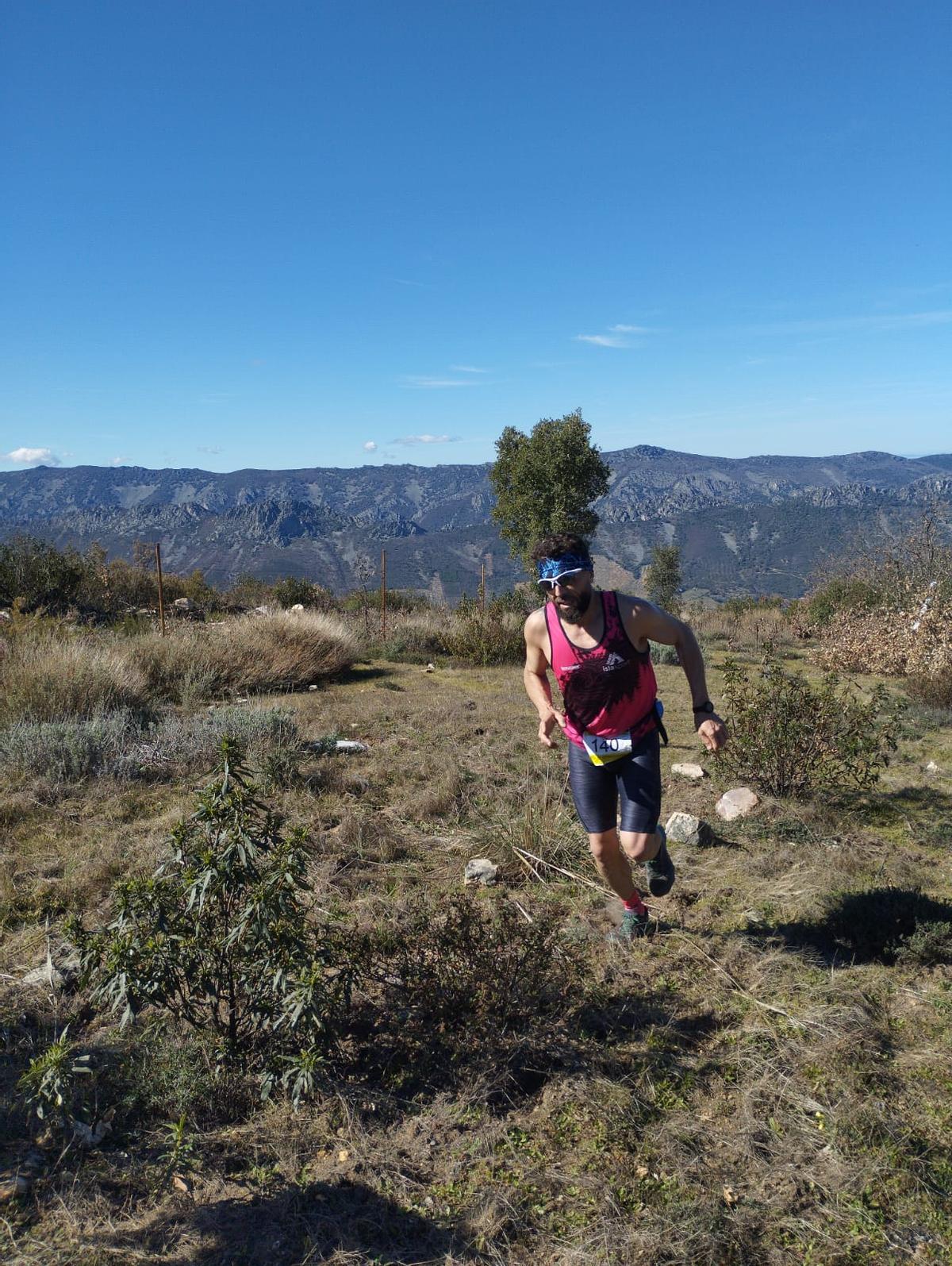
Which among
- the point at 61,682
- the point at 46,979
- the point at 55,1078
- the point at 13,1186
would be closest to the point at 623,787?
the point at 55,1078

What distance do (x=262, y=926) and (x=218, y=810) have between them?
15.4 inches

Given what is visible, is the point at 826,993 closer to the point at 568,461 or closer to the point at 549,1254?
the point at 549,1254

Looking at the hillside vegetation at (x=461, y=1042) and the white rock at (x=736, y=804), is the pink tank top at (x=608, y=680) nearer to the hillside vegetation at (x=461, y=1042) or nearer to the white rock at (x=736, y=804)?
the hillside vegetation at (x=461, y=1042)

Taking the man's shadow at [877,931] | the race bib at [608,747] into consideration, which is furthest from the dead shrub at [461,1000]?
the man's shadow at [877,931]

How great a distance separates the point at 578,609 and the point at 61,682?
5437 mm

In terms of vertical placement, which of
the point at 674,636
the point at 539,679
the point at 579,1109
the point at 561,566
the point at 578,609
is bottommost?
the point at 579,1109

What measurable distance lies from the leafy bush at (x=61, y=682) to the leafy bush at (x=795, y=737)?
513 cm

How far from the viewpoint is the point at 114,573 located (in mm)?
15891

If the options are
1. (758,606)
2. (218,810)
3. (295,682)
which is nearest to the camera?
(218,810)

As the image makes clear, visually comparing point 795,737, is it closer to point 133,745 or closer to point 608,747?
point 608,747

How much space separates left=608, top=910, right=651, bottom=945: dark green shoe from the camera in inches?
130

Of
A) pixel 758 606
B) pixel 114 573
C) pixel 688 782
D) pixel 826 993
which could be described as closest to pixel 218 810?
pixel 826 993

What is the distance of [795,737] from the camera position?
192 inches

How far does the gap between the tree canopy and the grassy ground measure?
1589 cm
